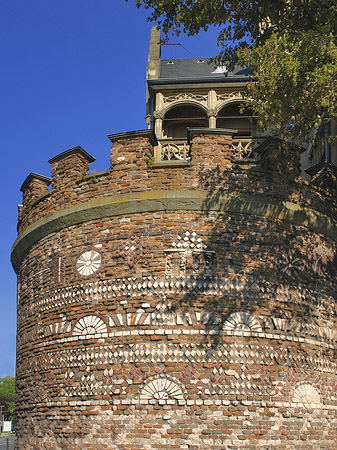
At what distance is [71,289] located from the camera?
11.9 meters

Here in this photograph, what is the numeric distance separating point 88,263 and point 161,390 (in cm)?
288

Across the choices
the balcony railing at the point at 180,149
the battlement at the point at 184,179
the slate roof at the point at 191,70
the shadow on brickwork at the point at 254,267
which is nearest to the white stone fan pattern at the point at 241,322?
the shadow on brickwork at the point at 254,267

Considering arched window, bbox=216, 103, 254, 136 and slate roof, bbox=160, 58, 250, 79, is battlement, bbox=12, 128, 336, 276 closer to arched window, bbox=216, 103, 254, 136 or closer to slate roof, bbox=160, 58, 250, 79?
arched window, bbox=216, 103, 254, 136

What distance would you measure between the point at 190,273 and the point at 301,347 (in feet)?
8.24

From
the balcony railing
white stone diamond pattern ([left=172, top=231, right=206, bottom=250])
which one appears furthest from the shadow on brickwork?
the balcony railing

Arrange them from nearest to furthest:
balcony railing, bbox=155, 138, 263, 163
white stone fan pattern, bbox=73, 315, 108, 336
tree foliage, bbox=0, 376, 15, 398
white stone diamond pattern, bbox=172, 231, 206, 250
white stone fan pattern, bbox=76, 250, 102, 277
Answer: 1. white stone fan pattern, bbox=73, 315, 108, 336
2. white stone diamond pattern, bbox=172, 231, 206, 250
3. white stone fan pattern, bbox=76, 250, 102, 277
4. balcony railing, bbox=155, 138, 263, 163
5. tree foliage, bbox=0, 376, 15, 398

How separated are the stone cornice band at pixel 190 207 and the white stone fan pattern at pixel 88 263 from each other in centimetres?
74

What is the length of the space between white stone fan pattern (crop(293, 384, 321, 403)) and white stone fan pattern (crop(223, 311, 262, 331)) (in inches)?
51.9

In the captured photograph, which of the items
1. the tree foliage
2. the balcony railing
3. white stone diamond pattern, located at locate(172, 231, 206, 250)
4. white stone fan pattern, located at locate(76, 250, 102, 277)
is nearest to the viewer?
white stone diamond pattern, located at locate(172, 231, 206, 250)

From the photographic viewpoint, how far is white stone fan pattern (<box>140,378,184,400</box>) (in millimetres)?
10422

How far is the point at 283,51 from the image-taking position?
37.3 ft

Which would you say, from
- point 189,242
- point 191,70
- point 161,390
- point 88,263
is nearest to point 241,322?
point 189,242

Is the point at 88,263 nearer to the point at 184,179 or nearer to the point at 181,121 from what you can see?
the point at 184,179

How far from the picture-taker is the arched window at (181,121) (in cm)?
2250
